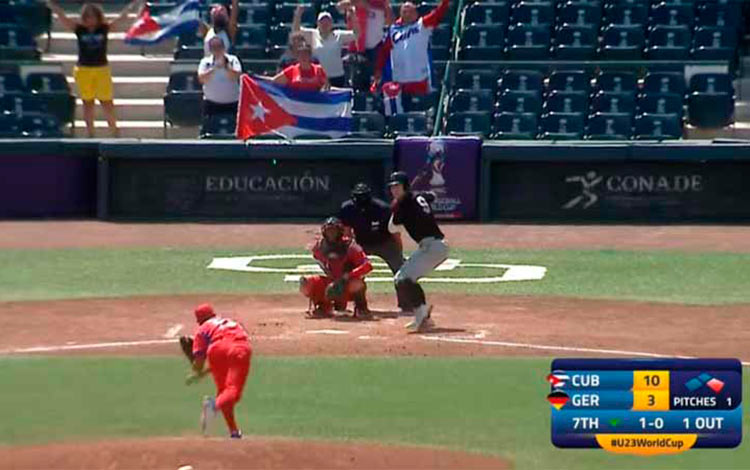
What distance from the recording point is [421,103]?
92.2ft

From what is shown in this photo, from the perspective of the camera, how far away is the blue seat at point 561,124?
27.8 metres

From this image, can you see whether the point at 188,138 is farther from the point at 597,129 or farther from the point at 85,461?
the point at 85,461

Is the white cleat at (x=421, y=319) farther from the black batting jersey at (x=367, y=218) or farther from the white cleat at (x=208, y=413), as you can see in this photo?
the white cleat at (x=208, y=413)

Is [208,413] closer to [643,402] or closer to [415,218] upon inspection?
[643,402]

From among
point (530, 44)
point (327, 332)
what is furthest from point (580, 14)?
point (327, 332)

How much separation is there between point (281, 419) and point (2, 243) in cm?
1142

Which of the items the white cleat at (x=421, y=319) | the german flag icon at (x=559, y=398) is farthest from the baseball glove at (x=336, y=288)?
the german flag icon at (x=559, y=398)

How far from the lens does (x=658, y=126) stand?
90.4 feet

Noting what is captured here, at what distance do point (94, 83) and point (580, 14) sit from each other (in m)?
7.44

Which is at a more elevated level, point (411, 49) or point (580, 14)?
point (580, 14)

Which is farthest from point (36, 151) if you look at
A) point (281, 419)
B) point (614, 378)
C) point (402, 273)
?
point (614, 378)

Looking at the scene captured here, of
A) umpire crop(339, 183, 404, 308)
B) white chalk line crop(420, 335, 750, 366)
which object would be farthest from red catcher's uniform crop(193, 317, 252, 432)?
umpire crop(339, 183, 404, 308)

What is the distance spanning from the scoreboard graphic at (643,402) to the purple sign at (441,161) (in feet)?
48.1

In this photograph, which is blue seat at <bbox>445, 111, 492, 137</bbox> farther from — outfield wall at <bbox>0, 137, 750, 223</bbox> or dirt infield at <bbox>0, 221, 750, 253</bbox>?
dirt infield at <bbox>0, 221, 750, 253</bbox>
